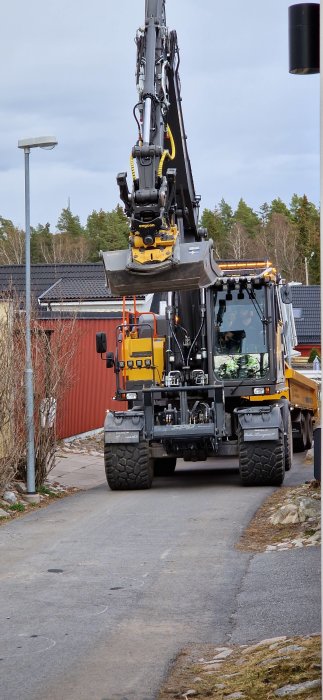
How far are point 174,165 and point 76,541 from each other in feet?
21.0

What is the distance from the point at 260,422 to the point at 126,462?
7.30 ft

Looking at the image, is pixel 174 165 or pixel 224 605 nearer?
pixel 224 605

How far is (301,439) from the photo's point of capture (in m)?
26.1

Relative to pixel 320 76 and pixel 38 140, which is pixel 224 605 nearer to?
pixel 320 76

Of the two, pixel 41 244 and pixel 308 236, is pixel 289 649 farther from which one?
pixel 41 244

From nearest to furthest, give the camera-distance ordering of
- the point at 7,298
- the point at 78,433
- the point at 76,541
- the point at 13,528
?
the point at 76,541 → the point at 13,528 → the point at 7,298 → the point at 78,433

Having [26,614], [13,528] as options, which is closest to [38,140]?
[13,528]

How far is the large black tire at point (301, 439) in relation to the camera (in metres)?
25.9

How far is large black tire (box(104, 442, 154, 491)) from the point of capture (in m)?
18.1

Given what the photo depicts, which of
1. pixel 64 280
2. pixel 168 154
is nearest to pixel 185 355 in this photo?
pixel 168 154

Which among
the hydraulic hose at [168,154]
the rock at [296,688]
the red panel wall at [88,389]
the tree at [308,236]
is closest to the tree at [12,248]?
the tree at [308,236]

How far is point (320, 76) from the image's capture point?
529 cm

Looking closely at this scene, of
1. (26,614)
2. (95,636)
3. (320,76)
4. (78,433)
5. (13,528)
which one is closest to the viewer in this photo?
(320,76)

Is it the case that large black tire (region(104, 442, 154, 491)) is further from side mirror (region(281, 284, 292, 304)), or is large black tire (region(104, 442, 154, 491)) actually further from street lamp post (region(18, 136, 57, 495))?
side mirror (region(281, 284, 292, 304))
